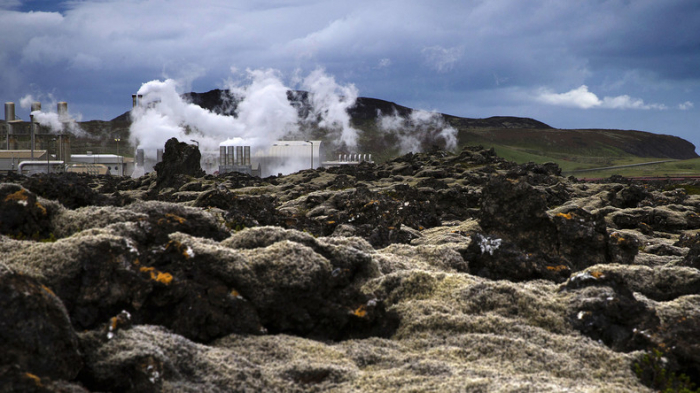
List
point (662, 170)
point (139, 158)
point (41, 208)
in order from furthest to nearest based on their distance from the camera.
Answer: point (662, 170), point (139, 158), point (41, 208)

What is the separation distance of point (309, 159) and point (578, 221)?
11008cm

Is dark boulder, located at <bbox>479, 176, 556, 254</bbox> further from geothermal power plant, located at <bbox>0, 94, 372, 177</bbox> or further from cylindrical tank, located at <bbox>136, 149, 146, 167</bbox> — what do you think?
cylindrical tank, located at <bbox>136, 149, 146, 167</bbox>

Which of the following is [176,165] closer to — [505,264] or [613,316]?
[505,264]

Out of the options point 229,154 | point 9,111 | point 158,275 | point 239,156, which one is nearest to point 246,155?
point 239,156

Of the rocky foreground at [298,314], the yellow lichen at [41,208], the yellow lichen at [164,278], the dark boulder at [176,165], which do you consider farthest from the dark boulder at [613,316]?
the dark boulder at [176,165]

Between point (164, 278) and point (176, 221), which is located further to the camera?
point (176, 221)

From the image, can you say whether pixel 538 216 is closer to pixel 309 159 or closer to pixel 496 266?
pixel 496 266

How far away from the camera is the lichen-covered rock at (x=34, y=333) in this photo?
6516 mm

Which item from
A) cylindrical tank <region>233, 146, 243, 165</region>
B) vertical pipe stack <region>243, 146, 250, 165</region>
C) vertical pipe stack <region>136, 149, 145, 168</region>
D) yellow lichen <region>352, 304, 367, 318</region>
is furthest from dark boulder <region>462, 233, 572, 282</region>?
vertical pipe stack <region>136, 149, 145, 168</region>

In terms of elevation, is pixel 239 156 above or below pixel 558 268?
above

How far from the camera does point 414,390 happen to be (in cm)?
790

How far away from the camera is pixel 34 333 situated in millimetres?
6723

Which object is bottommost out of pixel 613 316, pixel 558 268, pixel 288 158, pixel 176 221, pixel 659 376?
pixel 659 376

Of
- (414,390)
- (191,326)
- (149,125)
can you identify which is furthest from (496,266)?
(149,125)
